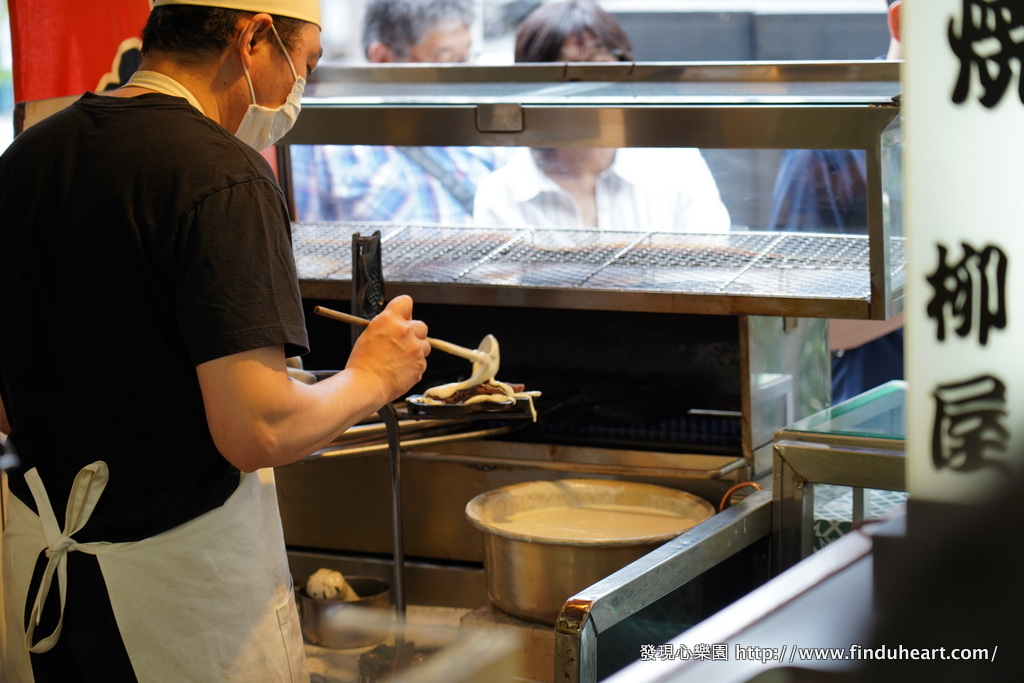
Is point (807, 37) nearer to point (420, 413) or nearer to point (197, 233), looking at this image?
point (420, 413)

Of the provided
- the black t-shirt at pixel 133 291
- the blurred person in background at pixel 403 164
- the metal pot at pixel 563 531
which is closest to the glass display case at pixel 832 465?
the metal pot at pixel 563 531

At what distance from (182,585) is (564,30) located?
9.00 feet

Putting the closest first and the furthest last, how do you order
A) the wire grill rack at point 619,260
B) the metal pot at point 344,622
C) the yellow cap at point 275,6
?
the yellow cap at point 275,6
the wire grill rack at point 619,260
the metal pot at point 344,622

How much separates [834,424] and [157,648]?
50.0 inches

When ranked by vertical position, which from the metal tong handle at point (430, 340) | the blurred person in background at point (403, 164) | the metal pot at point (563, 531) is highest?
the blurred person in background at point (403, 164)

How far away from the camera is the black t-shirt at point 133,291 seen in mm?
1344

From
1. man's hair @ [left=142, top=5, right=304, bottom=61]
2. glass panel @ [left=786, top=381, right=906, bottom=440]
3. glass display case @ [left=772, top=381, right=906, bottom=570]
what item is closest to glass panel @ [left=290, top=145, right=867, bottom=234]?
glass panel @ [left=786, top=381, right=906, bottom=440]

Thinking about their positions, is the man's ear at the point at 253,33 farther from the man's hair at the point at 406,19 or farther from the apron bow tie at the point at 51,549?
the man's hair at the point at 406,19

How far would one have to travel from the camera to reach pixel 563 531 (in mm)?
2166

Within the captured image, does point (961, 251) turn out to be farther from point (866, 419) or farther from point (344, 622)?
point (344, 622)

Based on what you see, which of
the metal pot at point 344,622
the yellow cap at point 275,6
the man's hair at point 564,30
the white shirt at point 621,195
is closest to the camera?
the yellow cap at point 275,6

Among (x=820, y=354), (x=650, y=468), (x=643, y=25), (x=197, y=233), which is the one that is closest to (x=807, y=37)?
(x=643, y=25)

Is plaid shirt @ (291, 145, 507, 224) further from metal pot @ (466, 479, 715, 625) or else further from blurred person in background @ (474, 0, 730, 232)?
metal pot @ (466, 479, 715, 625)

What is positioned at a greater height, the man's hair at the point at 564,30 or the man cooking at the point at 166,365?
the man's hair at the point at 564,30
